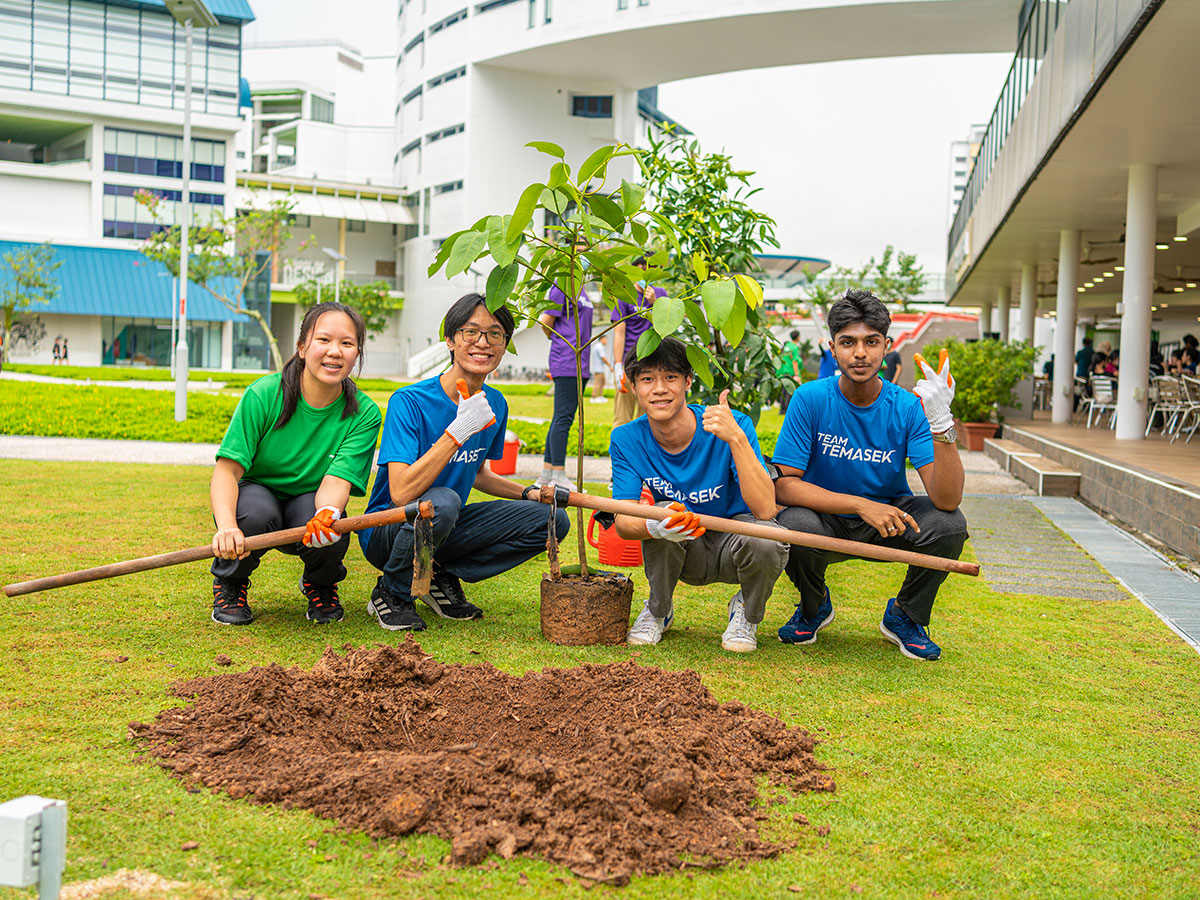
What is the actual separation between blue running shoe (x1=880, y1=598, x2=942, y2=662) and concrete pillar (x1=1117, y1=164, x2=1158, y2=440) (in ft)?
31.2

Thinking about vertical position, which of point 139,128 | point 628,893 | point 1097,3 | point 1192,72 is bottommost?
point 628,893

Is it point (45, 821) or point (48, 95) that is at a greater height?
point (48, 95)

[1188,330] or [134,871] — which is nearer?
[134,871]

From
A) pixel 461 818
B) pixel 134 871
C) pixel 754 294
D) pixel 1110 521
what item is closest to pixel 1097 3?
pixel 1110 521

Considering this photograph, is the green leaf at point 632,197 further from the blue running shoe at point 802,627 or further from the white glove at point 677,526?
the blue running shoe at point 802,627

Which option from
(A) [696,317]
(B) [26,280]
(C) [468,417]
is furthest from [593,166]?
(B) [26,280]

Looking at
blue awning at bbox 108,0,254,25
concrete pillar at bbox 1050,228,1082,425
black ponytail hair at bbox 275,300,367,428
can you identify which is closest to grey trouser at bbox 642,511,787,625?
black ponytail hair at bbox 275,300,367,428

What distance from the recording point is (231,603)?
161 inches

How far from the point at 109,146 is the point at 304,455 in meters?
40.6

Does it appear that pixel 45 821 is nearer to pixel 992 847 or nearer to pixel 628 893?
pixel 628 893

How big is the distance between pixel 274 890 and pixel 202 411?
13.2m

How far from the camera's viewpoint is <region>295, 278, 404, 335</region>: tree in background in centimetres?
4450

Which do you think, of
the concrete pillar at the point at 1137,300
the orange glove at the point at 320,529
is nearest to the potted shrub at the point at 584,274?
the orange glove at the point at 320,529

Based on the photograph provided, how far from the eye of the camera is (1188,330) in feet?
133
